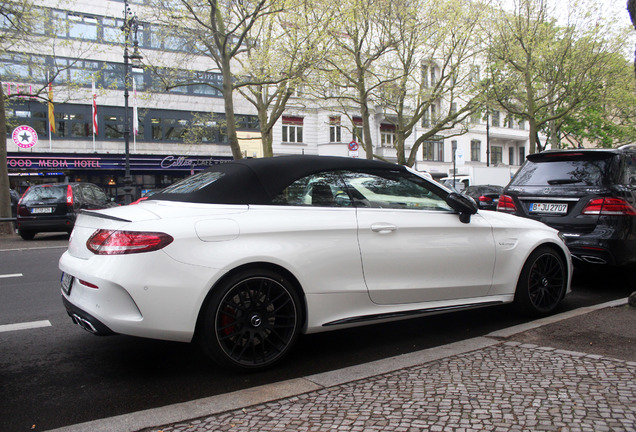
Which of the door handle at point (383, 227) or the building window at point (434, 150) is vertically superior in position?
the building window at point (434, 150)

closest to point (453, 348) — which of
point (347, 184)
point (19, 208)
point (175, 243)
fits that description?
point (347, 184)

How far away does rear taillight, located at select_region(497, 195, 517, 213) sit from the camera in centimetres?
677

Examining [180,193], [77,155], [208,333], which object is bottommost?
[208,333]

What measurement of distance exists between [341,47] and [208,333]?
2300 centimetres

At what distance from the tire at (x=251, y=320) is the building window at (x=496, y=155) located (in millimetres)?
53767

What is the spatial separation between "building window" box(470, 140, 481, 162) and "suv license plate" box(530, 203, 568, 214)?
155ft

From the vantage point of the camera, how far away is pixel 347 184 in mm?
4078

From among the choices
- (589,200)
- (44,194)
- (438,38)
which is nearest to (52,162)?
(44,194)

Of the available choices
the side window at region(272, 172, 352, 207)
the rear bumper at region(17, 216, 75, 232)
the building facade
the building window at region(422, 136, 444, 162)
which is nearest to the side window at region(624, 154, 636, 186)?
the side window at region(272, 172, 352, 207)

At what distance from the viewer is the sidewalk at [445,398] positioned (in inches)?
99.3

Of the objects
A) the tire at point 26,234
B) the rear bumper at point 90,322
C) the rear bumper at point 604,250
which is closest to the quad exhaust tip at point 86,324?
the rear bumper at point 90,322

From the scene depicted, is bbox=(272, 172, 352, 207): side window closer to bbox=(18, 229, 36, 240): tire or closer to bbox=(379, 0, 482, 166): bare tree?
bbox=(18, 229, 36, 240): tire

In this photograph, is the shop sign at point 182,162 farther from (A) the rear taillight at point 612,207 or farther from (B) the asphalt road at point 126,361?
(A) the rear taillight at point 612,207

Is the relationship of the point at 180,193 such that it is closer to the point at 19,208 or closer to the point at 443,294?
the point at 443,294
